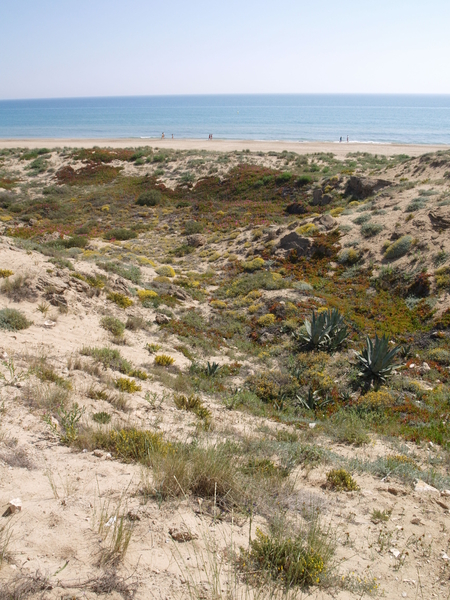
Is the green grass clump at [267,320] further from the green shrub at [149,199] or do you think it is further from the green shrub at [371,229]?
the green shrub at [149,199]

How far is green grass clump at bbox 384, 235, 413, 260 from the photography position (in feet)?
51.8

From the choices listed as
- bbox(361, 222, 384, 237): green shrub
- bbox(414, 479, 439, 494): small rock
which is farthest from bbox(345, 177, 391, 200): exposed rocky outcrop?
bbox(414, 479, 439, 494): small rock

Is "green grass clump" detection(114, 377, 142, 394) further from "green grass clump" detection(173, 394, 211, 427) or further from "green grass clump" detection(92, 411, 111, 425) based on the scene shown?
"green grass clump" detection(92, 411, 111, 425)

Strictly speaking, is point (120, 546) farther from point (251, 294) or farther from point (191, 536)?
point (251, 294)

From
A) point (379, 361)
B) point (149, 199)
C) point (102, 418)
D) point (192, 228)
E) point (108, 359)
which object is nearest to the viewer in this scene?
point (102, 418)

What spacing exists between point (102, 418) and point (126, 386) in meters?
1.61

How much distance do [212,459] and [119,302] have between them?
900 cm

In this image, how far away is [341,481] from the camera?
4.83 m

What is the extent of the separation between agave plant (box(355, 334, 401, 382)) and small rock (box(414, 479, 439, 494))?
4346 millimetres

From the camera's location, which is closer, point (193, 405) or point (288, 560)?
point (288, 560)

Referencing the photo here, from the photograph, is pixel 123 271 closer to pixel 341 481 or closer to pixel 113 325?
pixel 113 325

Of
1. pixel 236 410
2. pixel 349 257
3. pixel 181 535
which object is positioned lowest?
pixel 236 410

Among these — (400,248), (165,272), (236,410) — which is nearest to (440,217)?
(400,248)

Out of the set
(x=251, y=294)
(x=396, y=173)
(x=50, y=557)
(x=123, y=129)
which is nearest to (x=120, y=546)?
(x=50, y=557)
